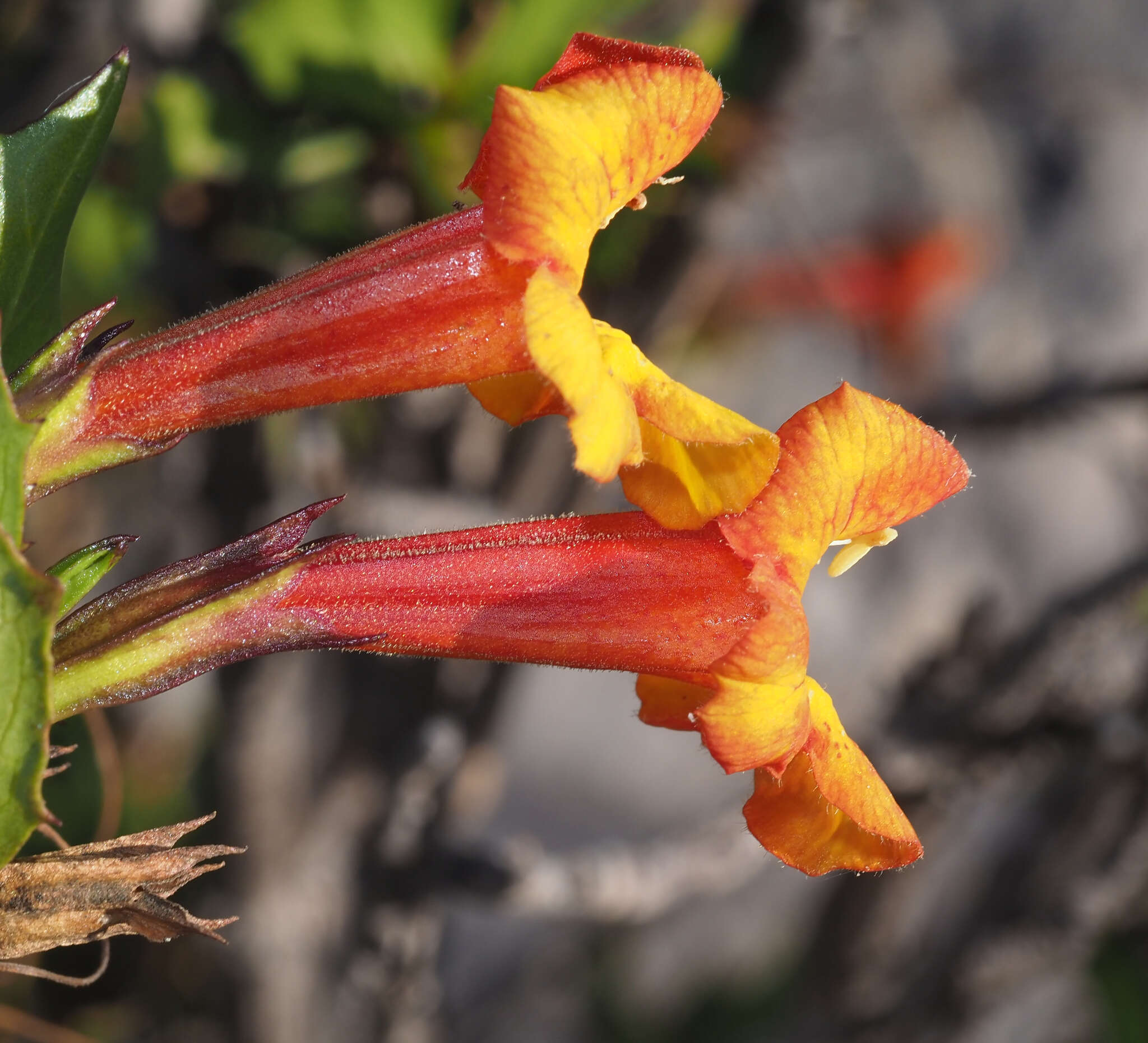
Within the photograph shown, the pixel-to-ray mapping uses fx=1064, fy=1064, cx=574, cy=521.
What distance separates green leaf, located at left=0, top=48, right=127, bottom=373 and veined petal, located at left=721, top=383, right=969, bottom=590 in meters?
0.46

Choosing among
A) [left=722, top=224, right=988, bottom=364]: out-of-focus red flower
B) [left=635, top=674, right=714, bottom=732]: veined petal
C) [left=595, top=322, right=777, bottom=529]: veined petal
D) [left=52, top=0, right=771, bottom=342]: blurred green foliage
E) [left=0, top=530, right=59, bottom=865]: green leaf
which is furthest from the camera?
[left=722, top=224, right=988, bottom=364]: out-of-focus red flower

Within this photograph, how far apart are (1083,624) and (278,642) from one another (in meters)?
1.23

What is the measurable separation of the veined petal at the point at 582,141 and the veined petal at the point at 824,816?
0.32m

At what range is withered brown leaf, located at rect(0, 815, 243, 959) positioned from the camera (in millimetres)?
591

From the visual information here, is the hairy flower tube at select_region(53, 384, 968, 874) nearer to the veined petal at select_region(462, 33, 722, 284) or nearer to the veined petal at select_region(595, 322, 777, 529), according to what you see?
the veined petal at select_region(595, 322, 777, 529)

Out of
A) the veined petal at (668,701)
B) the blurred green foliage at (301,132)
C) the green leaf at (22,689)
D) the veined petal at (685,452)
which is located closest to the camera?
the green leaf at (22,689)

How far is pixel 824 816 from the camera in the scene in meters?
0.66

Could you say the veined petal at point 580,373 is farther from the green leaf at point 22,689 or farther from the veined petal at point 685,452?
the green leaf at point 22,689

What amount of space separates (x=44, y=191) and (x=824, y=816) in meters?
0.62

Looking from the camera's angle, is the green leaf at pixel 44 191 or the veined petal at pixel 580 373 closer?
the veined petal at pixel 580 373

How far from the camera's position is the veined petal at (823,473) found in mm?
622

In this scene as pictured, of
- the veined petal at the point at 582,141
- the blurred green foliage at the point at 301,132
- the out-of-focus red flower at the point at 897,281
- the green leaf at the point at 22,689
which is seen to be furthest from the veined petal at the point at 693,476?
the out-of-focus red flower at the point at 897,281

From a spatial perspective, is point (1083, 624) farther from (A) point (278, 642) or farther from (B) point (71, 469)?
(B) point (71, 469)

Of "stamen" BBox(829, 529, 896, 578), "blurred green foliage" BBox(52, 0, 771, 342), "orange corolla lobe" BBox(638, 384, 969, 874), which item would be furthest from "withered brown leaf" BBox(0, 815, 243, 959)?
"blurred green foliage" BBox(52, 0, 771, 342)
